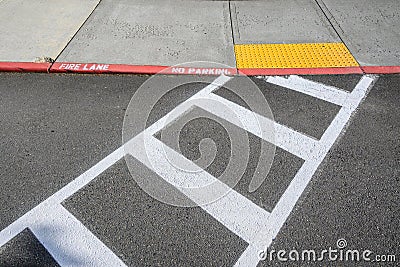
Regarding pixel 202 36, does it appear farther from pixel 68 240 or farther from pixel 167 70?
pixel 68 240

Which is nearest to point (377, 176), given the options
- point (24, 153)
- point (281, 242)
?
point (281, 242)

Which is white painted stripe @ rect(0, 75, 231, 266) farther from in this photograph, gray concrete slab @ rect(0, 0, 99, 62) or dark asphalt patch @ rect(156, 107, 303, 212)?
gray concrete slab @ rect(0, 0, 99, 62)

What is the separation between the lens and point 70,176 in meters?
3.40

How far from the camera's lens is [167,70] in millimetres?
4871

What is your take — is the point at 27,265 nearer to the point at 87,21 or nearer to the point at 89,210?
the point at 89,210

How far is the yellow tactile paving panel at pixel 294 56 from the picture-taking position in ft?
16.1

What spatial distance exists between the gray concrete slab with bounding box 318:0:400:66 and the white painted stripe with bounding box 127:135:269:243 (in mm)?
3103

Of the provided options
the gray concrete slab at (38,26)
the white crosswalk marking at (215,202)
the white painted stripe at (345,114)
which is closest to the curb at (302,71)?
the white painted stripe at (345,114)

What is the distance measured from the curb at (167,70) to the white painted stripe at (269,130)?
72 cm

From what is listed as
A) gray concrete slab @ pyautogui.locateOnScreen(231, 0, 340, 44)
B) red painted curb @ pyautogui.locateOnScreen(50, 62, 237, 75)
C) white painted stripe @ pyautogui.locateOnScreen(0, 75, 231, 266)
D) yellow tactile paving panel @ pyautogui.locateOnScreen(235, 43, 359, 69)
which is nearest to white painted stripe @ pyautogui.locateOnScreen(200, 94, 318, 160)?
red painted curb @ pyautogui.locateOnScreen(50, 62, 237, 75)

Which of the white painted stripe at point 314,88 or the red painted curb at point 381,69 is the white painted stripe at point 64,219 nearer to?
the white painted stripe at point 314,88

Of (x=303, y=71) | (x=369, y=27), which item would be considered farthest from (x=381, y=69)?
(x=369, y=27)

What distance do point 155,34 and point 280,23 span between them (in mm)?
2186

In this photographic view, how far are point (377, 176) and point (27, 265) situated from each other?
3214mm
